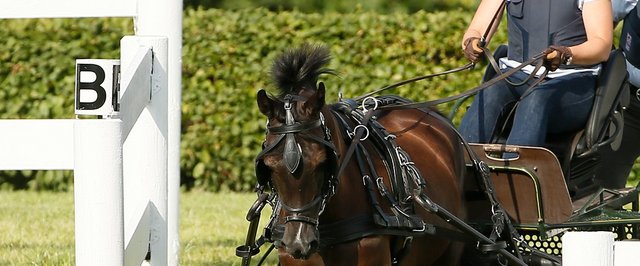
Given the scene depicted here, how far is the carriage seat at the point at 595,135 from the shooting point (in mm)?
5312

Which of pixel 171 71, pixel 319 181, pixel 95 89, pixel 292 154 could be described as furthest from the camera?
pixel 171 71

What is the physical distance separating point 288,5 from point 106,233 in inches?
534

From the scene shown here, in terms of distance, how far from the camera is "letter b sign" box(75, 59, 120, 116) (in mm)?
3590

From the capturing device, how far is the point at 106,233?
11.1ft

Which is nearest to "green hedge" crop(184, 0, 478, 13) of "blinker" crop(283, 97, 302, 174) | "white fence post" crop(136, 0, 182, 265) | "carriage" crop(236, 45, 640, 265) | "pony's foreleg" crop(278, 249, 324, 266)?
"carriage" crop(236, 45, 640, 265)

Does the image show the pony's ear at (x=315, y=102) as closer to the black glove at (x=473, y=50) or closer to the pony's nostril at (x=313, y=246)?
the pony's nostril at (x=313, y=246)

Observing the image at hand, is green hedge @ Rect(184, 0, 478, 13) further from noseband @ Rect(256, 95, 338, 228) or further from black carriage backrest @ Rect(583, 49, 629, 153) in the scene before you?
noseband @ Rect(256, 95, 338, 228)

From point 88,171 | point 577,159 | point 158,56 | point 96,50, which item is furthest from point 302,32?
point 88,171

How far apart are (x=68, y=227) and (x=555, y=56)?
5.27 m

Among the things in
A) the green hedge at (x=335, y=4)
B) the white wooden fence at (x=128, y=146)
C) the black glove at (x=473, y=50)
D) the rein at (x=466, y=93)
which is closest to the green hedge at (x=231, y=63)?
the green hedge at (x=335, y=4)

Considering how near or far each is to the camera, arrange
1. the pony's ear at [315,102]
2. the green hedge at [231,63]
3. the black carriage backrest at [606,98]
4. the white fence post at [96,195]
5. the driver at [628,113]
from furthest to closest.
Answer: the green hedge at [231,63] < the driver at [628,113] < the black carriage backrest at [606,98] < the pony's ear at [315,102] < the white fence post at [96,195]

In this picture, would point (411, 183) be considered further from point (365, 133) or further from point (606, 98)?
point (606, 98)

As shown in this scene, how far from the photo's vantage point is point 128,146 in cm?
432

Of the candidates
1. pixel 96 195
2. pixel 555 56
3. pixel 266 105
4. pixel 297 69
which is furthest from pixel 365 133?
pixel 96 195
